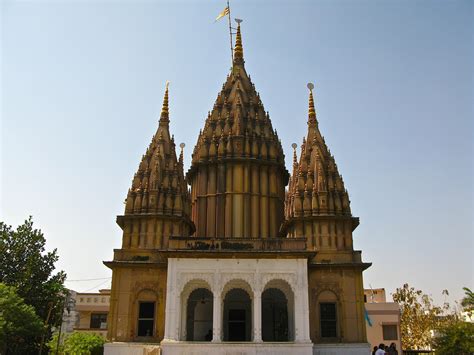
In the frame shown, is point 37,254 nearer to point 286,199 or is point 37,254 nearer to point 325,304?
point 286,199

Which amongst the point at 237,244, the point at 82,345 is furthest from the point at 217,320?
the point at 82,345

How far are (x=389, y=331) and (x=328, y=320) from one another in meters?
22.4

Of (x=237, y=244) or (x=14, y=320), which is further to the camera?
(x=14, y=320)

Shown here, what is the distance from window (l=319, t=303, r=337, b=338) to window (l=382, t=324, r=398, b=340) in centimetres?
2184

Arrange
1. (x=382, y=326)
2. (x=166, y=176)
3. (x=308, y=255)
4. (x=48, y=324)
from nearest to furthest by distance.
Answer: (x=308, y=255) → (x=166, y=176) → (x=48, y=324) → (x=382, y=326)

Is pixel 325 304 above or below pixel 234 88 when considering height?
below

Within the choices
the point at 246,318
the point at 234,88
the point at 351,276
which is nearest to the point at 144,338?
the point at 246,318

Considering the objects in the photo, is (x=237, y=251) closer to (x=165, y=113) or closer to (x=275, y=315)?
(x=275, y=315)

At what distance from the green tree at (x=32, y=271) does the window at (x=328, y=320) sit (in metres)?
21.3

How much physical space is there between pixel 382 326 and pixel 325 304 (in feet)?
72.3

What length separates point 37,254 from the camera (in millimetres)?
40031

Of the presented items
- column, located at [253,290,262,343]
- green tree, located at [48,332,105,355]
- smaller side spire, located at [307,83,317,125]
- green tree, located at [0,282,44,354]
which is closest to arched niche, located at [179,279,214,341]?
column, located at [253,290,262,343]

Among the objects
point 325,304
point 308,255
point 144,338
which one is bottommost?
point 144,338

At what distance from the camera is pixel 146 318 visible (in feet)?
93.4
